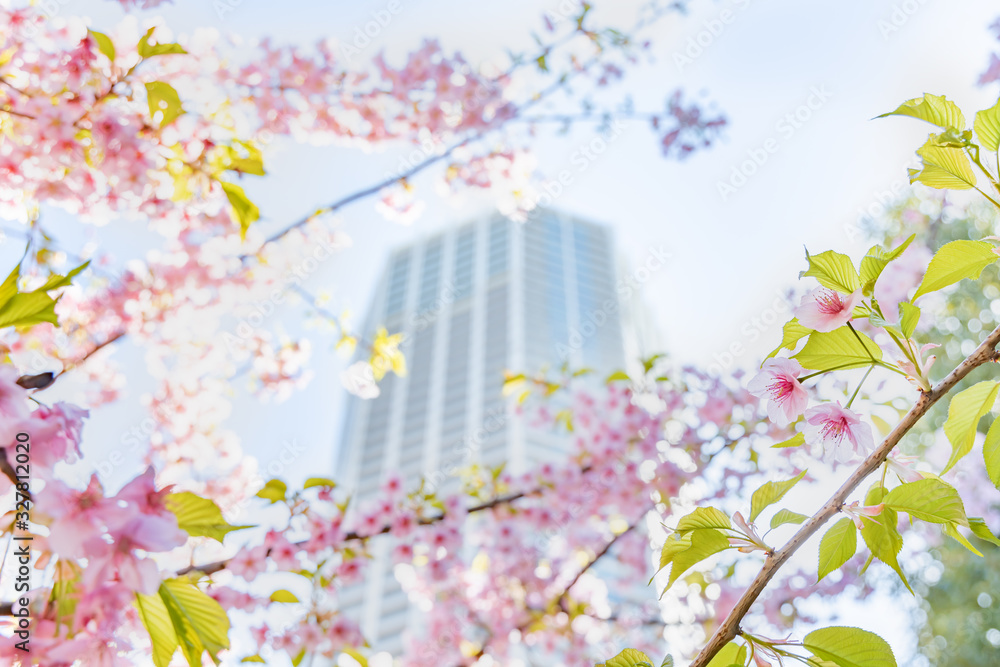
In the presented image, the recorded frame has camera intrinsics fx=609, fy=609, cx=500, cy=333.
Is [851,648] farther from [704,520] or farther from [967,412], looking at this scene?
[967,412]

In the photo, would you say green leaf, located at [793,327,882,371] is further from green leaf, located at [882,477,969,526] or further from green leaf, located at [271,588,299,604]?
green leaf, located at [271,588,299,604]

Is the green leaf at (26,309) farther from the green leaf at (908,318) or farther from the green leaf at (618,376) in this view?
the green leaf at (618,376)

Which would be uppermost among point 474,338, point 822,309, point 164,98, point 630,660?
point 474,338

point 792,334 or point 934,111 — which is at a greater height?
point 934,111

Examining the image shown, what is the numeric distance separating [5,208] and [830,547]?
7.49ft

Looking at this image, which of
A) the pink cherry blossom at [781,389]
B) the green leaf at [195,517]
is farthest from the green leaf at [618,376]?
the green leaf at [195,517]

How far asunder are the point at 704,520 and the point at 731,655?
A: 0.47 ft

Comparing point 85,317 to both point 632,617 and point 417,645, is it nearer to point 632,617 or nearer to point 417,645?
point 417,645

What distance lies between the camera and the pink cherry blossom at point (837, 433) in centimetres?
69

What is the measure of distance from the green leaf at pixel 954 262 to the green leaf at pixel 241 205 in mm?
1201

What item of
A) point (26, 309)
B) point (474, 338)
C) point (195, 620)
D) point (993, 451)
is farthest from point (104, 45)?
point (474, 338)

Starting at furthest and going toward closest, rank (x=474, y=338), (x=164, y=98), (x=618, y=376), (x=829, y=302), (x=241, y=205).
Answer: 1. (x=474, y=338)
2. (x=618, y=376)
3. (x=241, y=205)
4. (x=164, y=98)
5. (x=829, y=302)

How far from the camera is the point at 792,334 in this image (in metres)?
0.69

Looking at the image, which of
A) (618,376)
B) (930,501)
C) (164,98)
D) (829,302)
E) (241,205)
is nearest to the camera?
(930,501)
